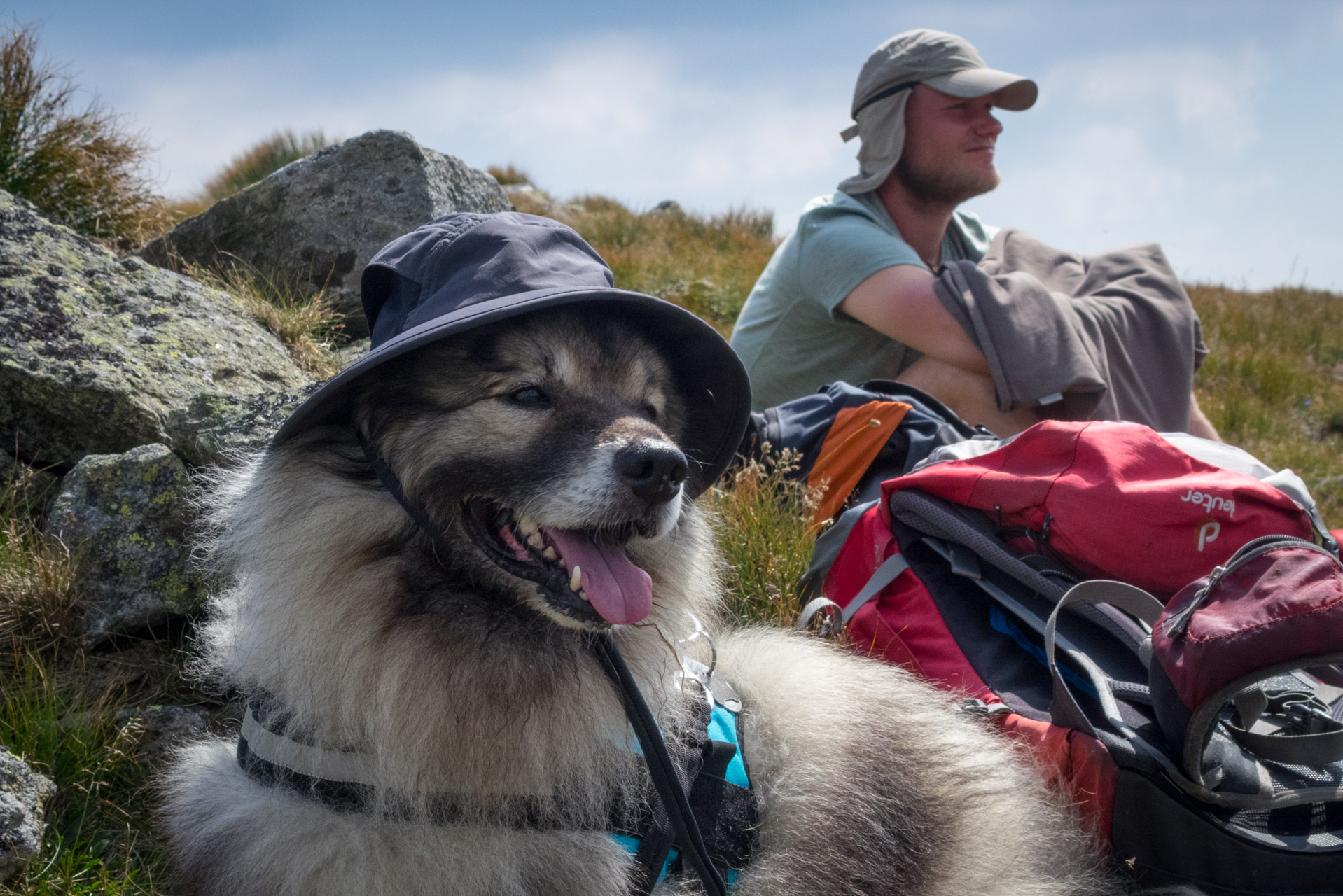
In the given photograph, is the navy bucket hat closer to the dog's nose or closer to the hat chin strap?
the hat chin strap

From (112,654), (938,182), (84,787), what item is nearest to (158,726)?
(84,787)

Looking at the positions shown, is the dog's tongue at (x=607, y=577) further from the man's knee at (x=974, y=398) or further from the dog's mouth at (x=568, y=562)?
the man's knee at (x=974, y=398)

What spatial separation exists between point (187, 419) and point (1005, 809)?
106 inches

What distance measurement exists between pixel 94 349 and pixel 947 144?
159 inches

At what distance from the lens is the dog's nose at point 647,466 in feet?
5.67

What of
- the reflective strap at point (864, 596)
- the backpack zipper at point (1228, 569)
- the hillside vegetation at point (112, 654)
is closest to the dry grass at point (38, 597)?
the hillside vegetation at point (112, 654)

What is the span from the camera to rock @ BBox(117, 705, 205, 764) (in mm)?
2453

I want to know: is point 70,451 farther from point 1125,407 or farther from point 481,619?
point 1125,407

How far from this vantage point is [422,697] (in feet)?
5.85

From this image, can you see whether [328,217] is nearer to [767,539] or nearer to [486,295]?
[767,539]

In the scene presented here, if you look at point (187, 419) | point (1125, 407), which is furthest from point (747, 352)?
point (187, 419)

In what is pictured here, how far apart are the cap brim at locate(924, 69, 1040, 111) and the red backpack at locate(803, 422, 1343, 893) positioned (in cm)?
239

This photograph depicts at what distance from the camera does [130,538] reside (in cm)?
274

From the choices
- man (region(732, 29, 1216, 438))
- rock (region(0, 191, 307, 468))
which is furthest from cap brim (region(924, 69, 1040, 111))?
rock (region(0, 191, 307, 468))
